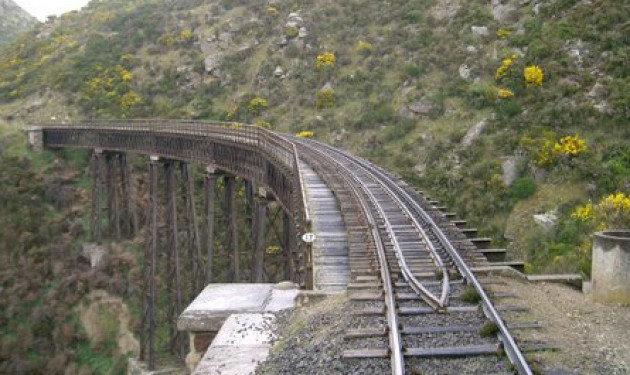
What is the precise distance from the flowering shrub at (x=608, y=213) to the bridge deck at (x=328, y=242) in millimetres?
5859

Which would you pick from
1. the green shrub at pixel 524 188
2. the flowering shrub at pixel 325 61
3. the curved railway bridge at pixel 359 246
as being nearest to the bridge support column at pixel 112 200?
the curved railway bridge at pixel 359 246

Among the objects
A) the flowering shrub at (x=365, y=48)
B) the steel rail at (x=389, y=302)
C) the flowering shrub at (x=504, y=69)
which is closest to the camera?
the steel rail at (x=389, y=302)

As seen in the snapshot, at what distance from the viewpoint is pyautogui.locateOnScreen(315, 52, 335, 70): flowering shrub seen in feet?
121

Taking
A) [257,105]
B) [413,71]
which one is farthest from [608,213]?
[257,105]

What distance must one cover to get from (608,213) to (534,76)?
38.8ft

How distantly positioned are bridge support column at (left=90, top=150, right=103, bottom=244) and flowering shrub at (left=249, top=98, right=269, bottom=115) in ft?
36.2

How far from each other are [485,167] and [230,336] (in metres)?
16.4

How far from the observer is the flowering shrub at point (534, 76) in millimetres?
23797

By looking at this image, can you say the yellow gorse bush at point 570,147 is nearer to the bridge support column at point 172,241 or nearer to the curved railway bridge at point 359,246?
the curved railway bridge at point 359,246

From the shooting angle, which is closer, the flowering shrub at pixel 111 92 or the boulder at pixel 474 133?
the boulder at pixel 474 133

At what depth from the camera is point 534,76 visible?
23.9 meters

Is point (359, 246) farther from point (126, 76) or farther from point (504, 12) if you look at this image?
point (126, 76)

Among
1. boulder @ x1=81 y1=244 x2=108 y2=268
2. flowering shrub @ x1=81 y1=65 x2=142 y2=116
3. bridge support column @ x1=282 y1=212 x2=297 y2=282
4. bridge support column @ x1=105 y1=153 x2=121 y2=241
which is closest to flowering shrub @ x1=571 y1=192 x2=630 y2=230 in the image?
bridge support column @ x1=282 y1=212 x2=297 y2=282

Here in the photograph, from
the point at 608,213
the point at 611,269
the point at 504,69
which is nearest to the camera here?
the point at 611,269
